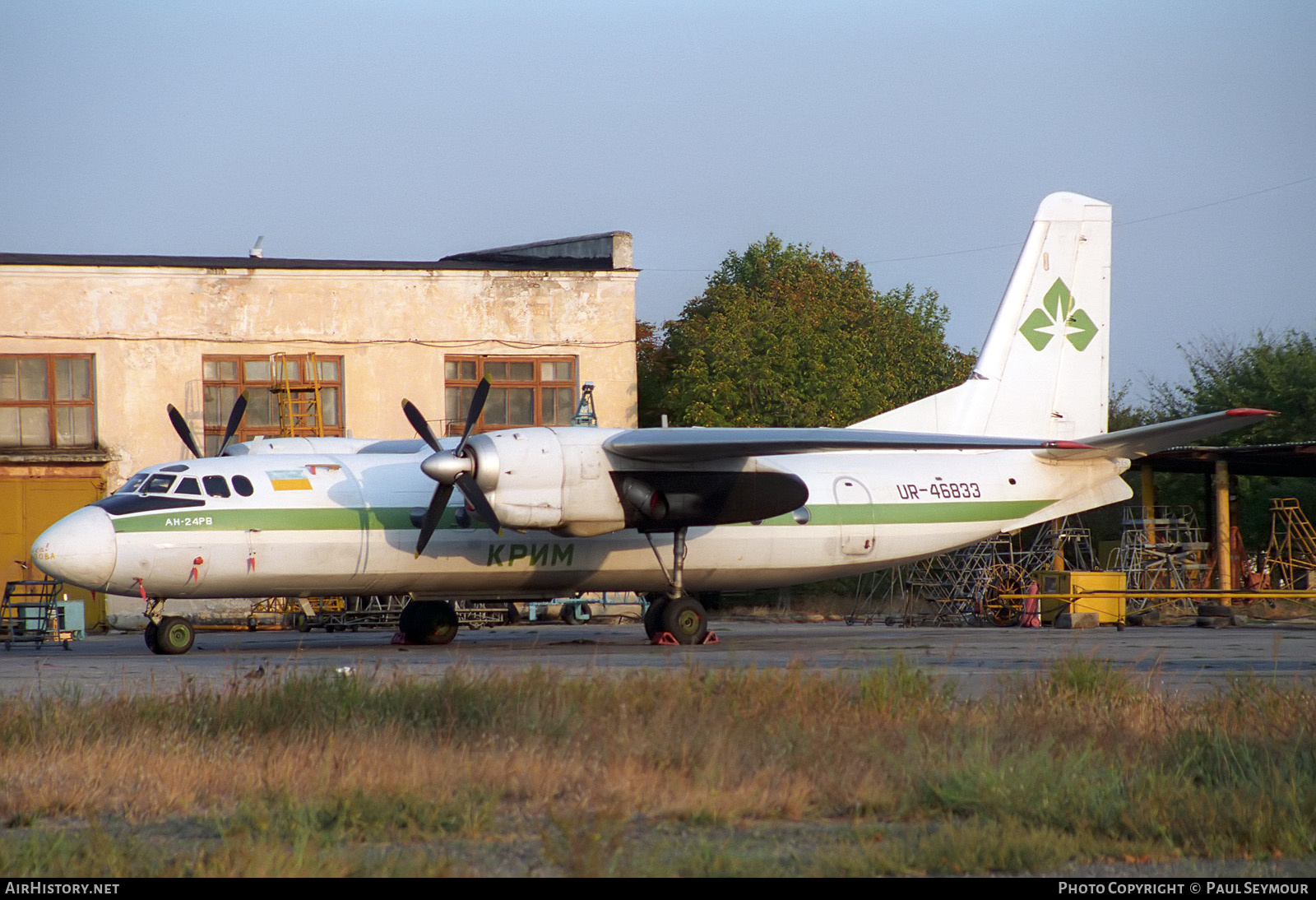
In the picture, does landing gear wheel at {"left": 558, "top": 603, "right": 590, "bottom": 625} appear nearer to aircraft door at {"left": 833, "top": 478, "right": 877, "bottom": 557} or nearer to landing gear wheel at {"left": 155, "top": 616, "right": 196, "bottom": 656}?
aircraft door at {"left": 833, "top": 478, "right": 877, "bottom": 557}

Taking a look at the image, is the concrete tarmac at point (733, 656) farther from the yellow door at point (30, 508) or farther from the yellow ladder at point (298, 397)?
the yellow ladder at point (298, 397)

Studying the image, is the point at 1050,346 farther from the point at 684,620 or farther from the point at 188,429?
the point at 188,429

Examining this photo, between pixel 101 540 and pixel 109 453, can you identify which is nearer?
pixel 101 540

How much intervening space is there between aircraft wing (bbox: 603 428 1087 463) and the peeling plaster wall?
15.9 metres

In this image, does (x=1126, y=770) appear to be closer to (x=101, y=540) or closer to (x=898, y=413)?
(x=101, y=540)

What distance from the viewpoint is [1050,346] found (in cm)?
2562

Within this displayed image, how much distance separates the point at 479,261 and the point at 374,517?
21.8 m

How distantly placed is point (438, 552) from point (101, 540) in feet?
15.7

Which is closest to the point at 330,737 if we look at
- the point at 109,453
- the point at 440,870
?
the point at 440,870

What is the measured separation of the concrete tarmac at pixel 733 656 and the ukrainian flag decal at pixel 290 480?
245 cm

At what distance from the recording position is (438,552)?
2025 cm

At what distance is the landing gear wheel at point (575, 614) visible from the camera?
1316 inches

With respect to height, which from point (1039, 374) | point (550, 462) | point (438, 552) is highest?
point (1039, 374)

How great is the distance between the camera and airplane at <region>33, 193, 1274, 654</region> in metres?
19.0
